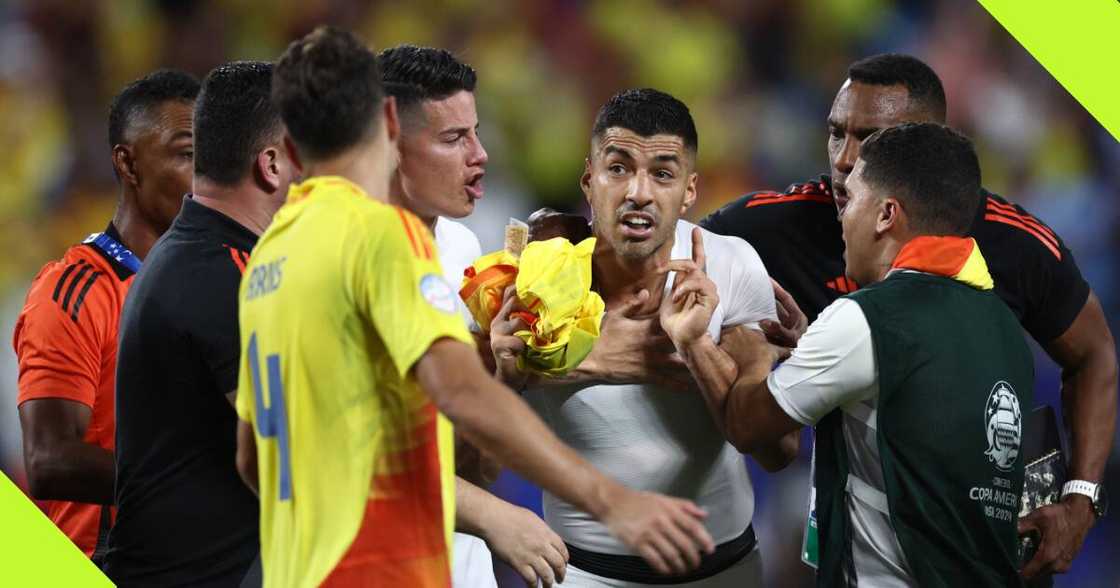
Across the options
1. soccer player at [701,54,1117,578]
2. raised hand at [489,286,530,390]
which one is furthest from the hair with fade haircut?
raised hand at [489,286,530,390]

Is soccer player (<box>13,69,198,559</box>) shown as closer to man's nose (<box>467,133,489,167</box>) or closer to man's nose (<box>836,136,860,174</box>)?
man's nose (<box>467,133,489,167</box>)

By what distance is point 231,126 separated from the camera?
9.16ft

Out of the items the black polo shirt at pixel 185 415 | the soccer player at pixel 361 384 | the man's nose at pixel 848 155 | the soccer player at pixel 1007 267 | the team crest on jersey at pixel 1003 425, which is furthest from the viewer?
the man's nose at pixel 848 155

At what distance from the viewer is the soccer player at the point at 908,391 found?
269cm

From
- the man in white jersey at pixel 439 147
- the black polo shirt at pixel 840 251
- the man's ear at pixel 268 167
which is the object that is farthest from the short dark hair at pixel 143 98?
the black polo shirt at pixel 840 251

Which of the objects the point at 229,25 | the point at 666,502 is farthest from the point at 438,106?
the point at 229,25

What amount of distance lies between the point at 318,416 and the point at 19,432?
4.04 m

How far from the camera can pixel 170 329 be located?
2621 millimetres

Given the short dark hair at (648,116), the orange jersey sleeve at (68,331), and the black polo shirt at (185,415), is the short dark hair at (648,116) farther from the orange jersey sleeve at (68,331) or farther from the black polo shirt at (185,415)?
the orange jersey sleeve at (68,331)

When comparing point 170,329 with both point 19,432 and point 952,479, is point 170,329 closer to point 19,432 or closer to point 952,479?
point 952,479

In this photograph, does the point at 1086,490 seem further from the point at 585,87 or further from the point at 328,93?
the point at 585,87

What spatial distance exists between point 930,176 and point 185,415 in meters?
1.75

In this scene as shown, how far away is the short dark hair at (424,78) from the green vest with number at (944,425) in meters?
1.16

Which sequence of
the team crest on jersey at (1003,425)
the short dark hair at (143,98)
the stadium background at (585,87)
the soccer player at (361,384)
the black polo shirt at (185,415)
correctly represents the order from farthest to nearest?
the stadium background at (585,87)
the short dark hair at (143,98)
the team crest on jersey at (1003,425)
the black polo shirt at (185,415)
the soccer player at (361,384)
